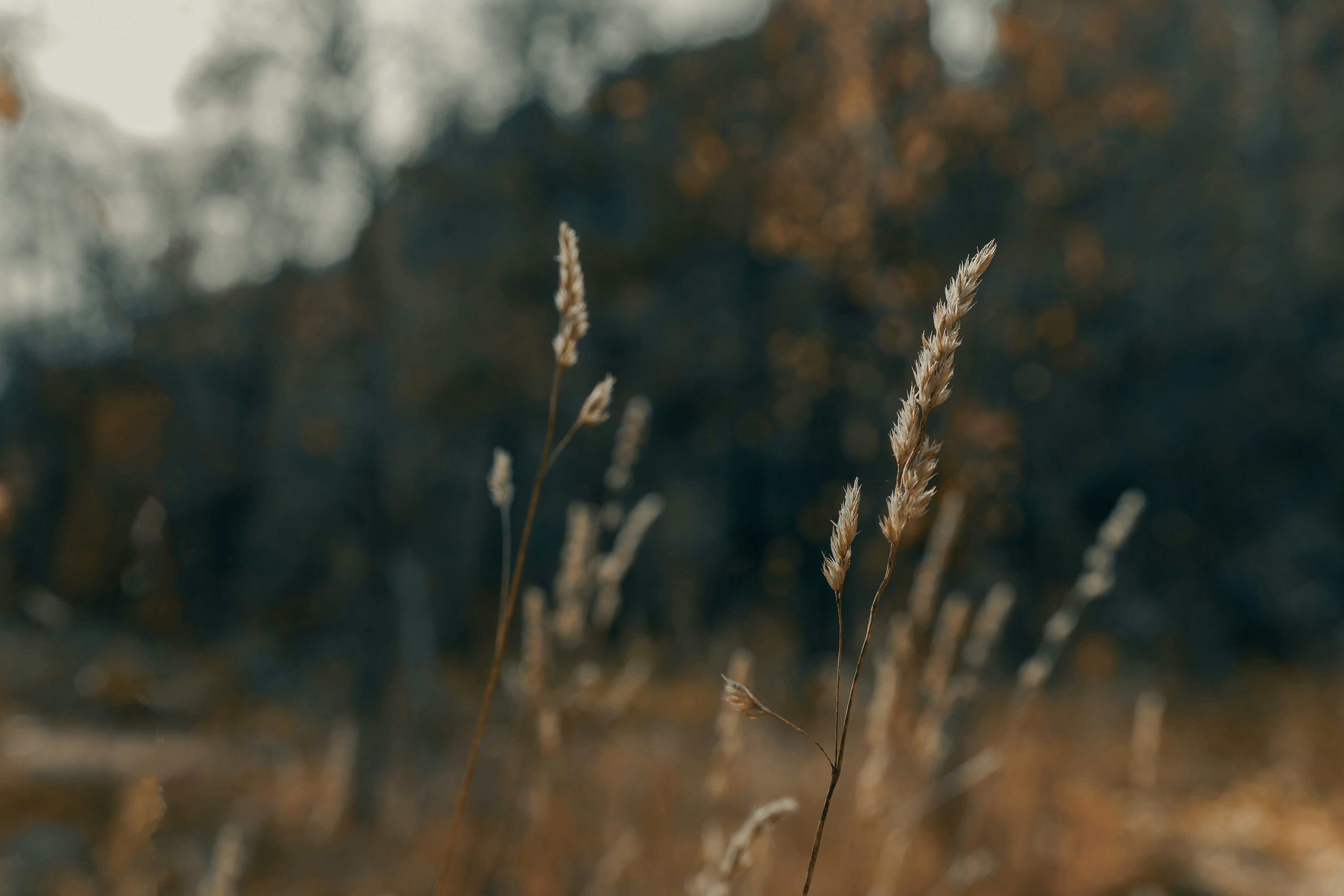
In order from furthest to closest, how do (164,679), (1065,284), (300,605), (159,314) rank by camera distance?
(300,605) → (1065,284) → (159,314) → (164,679)

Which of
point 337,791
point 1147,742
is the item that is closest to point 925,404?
point 1147,742

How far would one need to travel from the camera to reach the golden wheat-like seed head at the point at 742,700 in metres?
0.65

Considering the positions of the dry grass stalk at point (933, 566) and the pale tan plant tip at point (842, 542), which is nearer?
the pale tan plant tip at point (842, 542)

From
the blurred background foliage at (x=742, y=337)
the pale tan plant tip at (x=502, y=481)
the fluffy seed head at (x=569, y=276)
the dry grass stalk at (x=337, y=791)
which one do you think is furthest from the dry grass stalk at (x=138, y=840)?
the dry grass stalk at (x=337, y=791)

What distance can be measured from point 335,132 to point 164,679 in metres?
3.59

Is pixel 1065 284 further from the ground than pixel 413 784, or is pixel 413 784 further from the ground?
pixel 1065 284

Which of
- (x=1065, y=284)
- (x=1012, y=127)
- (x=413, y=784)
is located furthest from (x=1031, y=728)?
(x=1065, y=284)

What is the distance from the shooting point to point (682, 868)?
8.75ft

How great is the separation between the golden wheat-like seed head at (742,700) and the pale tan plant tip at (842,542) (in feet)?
0.44

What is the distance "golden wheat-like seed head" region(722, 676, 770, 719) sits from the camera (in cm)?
65

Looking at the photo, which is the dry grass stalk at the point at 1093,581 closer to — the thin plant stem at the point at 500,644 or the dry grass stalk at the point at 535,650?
the dry grass stalk at the point at 535,650

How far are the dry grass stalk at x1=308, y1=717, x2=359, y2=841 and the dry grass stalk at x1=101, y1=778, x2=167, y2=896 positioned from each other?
2.95 m

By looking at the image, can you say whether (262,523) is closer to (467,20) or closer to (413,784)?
(413,784)

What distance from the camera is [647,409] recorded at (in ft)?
5.10
